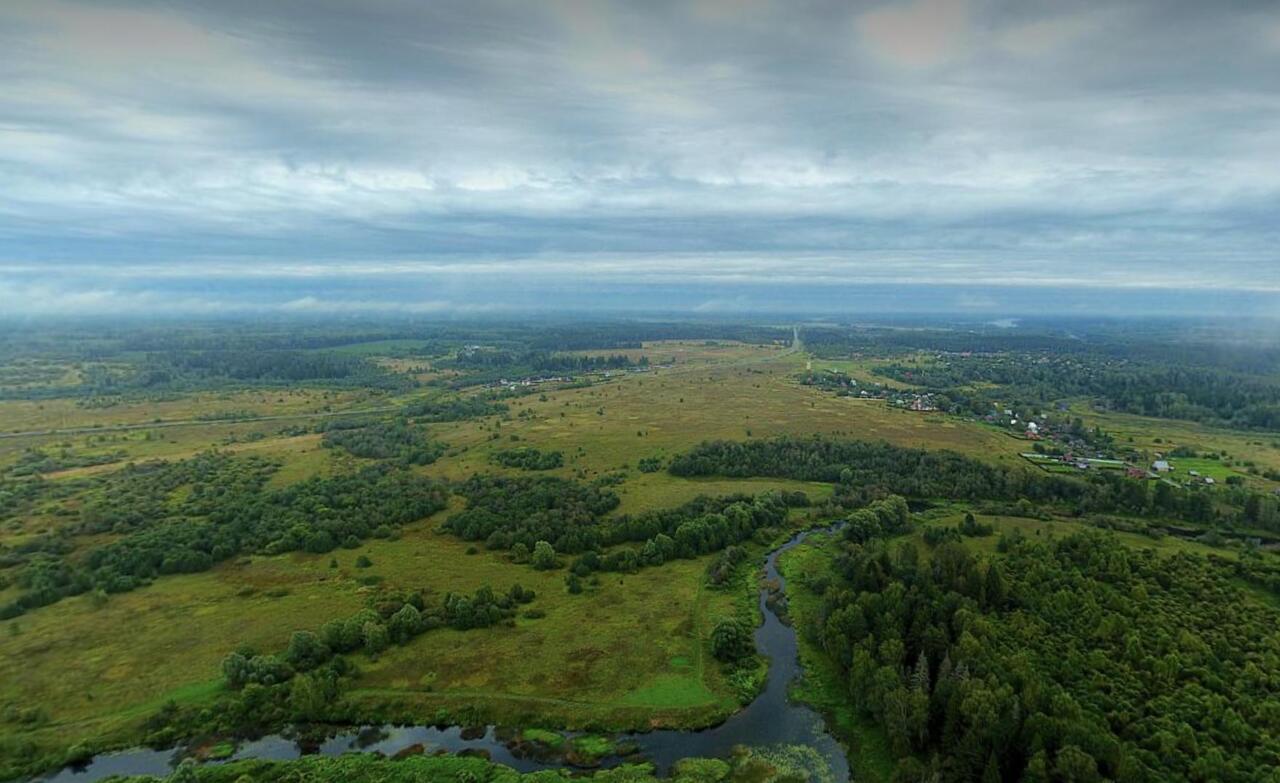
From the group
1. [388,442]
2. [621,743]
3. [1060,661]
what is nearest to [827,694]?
[621,743]

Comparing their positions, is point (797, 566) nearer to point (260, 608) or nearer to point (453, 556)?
point (453, 556)

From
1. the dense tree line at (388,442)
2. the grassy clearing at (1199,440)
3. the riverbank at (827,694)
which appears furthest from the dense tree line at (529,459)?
the grassy clearing at (1199,440)

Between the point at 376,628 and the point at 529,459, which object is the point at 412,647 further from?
the point at 529,459

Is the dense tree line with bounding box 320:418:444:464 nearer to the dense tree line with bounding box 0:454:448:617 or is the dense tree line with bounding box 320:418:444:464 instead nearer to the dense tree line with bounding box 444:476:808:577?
the dense tree line with bounding box 0:454:448:617

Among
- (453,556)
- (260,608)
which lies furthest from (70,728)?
(453,556)

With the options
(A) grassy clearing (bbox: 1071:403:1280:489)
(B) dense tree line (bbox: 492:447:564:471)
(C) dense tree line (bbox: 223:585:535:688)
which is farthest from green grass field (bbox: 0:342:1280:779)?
(A) grassy clearing (bbox: 1071:403:1280:489)
